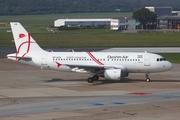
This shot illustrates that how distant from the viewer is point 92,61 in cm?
5684

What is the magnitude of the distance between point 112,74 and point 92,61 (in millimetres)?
3281

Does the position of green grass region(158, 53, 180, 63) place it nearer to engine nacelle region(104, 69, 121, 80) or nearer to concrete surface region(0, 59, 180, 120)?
concrete surface region(0, 59, 180, 120)

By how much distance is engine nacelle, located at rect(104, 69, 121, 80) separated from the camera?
179 ft

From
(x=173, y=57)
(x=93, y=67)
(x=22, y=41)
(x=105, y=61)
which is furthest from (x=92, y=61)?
(x=173, y=57)

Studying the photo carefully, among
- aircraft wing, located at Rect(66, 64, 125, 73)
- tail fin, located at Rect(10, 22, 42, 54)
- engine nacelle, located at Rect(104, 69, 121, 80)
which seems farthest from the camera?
tail fin, located at Rect(10, 22, 42, 54)

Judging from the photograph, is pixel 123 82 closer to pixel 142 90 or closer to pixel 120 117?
pixel 142 90

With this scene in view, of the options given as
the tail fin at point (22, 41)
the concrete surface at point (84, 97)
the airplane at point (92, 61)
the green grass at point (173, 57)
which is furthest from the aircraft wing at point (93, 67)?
the green grass at point (173, 57)

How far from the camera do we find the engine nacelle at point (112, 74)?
54.7 metres

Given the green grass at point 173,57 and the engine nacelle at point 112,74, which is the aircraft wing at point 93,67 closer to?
the engine nacelle at point 112,74

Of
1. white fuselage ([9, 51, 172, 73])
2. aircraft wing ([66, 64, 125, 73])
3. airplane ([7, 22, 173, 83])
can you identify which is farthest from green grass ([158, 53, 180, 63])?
aircraft wing ([66, 64, 125, 73])

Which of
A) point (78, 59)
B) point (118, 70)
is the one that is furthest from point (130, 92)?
point (78, 59)

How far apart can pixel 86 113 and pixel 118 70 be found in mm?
17908

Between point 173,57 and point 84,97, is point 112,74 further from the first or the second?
point 173,57

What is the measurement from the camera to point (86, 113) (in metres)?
37.8
